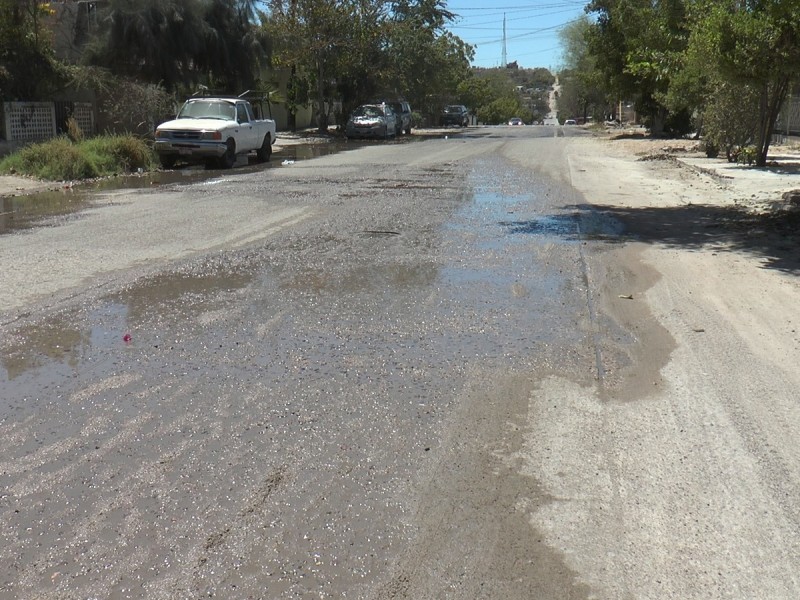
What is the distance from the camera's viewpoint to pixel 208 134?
22.4 m

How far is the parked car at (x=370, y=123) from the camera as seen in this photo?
4166 centimetres

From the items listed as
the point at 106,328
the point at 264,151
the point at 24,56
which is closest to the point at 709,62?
the point at 106,328

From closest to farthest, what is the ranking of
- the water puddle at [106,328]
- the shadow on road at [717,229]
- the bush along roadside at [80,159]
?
the water puddle at [106,328], the shadow on road at [717,229], the bush along roadside at [80,159]

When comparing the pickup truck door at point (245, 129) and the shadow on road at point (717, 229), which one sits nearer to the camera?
the shadow on road at point (717, 229)

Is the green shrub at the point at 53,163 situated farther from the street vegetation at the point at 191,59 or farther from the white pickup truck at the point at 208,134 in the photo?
the white pickup truck at the point at 208,134

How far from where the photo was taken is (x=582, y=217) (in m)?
13.2

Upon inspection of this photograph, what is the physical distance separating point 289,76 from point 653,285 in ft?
163

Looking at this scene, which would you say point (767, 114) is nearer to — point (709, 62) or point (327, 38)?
point (709, 62)

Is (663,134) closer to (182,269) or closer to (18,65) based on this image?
(18,65)

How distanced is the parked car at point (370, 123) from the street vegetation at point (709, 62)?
34.5 ft

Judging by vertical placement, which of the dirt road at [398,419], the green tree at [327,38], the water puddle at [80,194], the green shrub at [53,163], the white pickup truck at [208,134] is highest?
the green tree at [327,38]

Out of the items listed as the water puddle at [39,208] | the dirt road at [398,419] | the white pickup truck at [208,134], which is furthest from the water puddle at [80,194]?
the dirt road at [398,419]

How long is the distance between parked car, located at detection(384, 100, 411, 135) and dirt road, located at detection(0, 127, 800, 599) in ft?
126

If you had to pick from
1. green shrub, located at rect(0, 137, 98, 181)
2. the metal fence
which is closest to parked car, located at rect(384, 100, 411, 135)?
the metal fence
